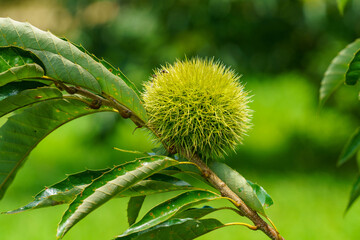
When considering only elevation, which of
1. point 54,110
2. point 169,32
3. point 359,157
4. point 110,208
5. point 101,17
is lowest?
point 110,208

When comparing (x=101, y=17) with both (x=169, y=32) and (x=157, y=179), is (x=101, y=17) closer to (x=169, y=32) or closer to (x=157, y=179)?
(x=169, y=32)

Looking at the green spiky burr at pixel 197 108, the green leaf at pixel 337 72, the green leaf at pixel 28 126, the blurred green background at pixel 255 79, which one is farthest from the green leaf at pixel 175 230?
the blurred green background at pixel 255 79

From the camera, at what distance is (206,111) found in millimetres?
939

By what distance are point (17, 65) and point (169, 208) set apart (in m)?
0.35

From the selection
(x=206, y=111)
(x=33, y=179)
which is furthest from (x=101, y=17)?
(x=206, y=111)

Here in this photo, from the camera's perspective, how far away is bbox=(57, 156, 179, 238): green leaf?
676 millimetres

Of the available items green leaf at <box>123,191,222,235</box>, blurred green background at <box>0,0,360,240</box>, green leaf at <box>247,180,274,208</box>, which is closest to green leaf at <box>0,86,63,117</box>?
green leaf at <box>123,191,222,235</box>

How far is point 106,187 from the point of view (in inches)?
27.7

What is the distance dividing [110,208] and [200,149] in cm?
292

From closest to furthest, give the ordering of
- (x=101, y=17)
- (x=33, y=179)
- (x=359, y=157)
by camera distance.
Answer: (x=359, y=157)
(x=33, y=179)
(x=101, y=17)

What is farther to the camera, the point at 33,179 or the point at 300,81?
the point at 300,81

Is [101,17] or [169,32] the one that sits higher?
[101,17]

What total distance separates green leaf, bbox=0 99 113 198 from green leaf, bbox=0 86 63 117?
0.04 metres

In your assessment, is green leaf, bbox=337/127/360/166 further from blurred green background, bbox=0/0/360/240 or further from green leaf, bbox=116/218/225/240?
blurred green background, bbox=0/0/360/240
